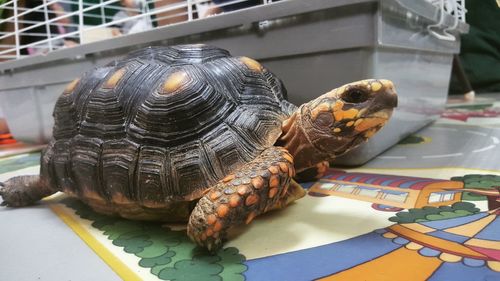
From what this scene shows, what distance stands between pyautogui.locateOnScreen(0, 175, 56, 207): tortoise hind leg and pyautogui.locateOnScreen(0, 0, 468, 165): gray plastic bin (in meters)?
1.00

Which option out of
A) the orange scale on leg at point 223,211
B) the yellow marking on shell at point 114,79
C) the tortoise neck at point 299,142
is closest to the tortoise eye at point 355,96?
the tortoise neck at point 299,142

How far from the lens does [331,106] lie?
1188 millimetres

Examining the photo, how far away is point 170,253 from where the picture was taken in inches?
42.3

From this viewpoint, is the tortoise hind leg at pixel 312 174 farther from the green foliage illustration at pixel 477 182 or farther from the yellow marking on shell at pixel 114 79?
the yellow marking on shell at pixel 114 79

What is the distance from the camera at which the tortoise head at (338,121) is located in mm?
1127

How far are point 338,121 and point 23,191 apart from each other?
1379 mm

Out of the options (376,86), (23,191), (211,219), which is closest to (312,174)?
(376,86)

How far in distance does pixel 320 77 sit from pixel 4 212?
151 cm

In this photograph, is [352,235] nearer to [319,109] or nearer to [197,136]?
[319,109]

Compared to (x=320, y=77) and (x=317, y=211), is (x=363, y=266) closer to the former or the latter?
(x=317, y=211)

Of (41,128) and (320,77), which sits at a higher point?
(320,77)

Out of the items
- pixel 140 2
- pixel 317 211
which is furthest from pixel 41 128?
pixel 317 211

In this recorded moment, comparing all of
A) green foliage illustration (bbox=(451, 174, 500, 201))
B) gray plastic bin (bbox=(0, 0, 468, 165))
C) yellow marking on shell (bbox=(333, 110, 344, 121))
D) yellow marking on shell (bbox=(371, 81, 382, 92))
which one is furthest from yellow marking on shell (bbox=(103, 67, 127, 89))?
green foliage illustration (bbox=(451, 174, 500, 201))

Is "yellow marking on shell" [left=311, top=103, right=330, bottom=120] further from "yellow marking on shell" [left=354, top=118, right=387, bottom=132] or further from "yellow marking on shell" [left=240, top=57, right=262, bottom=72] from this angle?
"yellow marking on shell" [left=240, top=57, right=262, bottom=72]
